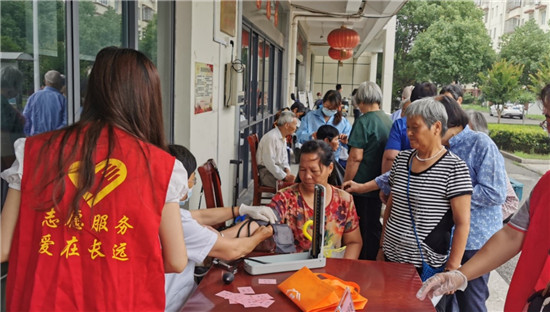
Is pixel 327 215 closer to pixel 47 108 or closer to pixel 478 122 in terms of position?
pixel 478 122

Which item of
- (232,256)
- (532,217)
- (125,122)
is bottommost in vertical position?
(232,256)

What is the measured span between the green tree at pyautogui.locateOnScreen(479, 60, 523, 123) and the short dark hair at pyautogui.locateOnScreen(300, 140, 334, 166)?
15466 millimetres

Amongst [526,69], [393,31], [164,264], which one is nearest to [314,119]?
[164,264]

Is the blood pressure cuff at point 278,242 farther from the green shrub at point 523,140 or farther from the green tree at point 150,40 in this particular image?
the green shrub at point 523,140

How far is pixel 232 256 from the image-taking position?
1915mm

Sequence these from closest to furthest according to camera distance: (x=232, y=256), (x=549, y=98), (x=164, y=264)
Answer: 1. (x=164, y=264)
2. (x=549, y=98)
3. (x=232, y=256)

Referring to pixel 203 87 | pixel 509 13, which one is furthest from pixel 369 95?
pixel 509 13

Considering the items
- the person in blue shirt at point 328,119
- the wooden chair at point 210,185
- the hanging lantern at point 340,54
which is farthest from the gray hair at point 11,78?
the hanging lantern at point 340,54

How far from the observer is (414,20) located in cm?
2709

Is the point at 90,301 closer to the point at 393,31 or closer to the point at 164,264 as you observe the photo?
the point at 164,264

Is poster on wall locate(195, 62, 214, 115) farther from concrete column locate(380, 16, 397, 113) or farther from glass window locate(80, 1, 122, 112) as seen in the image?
concrete column locate(380, 16, 397, 113)

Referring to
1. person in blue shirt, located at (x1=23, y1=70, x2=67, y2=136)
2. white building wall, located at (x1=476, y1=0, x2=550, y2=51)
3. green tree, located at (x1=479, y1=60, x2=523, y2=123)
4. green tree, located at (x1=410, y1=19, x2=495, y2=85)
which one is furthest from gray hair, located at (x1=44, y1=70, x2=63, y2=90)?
white building wall, located at (x1=476, y1=0, x2=550, y2=51)

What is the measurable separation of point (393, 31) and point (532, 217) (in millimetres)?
14008

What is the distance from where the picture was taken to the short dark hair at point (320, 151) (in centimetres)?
259
